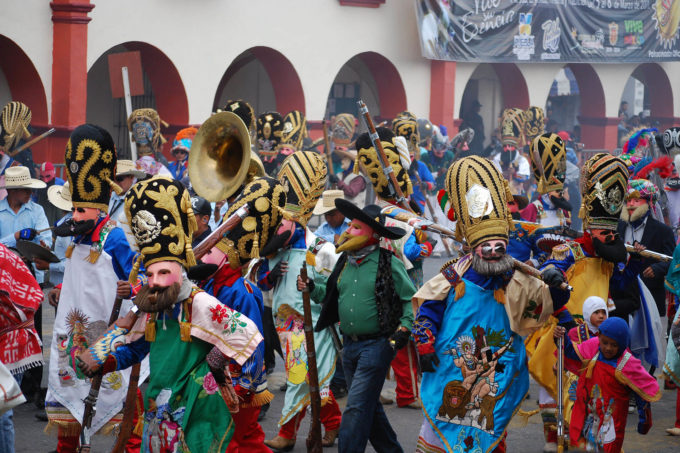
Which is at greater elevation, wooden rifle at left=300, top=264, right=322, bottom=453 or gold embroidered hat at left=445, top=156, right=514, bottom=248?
gold embroidered hat at left=445, top=156, right=514, bottom=248

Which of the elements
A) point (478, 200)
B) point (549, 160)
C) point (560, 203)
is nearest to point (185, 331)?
point (478, 200)

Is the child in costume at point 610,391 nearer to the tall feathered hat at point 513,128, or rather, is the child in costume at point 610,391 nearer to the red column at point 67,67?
the red column at point 67,67

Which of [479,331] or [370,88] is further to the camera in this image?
[370,88]

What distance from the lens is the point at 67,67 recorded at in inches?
674

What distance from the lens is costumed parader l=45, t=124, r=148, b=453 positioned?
735 cm

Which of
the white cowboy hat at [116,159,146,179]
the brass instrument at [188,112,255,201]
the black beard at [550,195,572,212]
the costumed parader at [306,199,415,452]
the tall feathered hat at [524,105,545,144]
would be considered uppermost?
the tall feathered hat at [524,105,545,144]

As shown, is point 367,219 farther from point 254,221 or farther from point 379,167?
point 379,167

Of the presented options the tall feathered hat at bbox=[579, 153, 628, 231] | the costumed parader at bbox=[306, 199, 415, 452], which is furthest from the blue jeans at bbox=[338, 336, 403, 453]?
the tall feathered hat at bbox=[579, 153, 628, 231]

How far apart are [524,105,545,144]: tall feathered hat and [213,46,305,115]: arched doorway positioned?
4.82 meters

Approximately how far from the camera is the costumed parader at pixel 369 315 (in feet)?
22.3

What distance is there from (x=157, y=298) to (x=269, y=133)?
945cm

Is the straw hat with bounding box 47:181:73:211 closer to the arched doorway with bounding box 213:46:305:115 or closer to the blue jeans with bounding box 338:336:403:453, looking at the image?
the blue jeans with bounding box 338:336:403:453

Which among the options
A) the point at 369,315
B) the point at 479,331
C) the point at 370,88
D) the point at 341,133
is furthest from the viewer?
the point at 370,88

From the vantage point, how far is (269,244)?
8.22 metres
